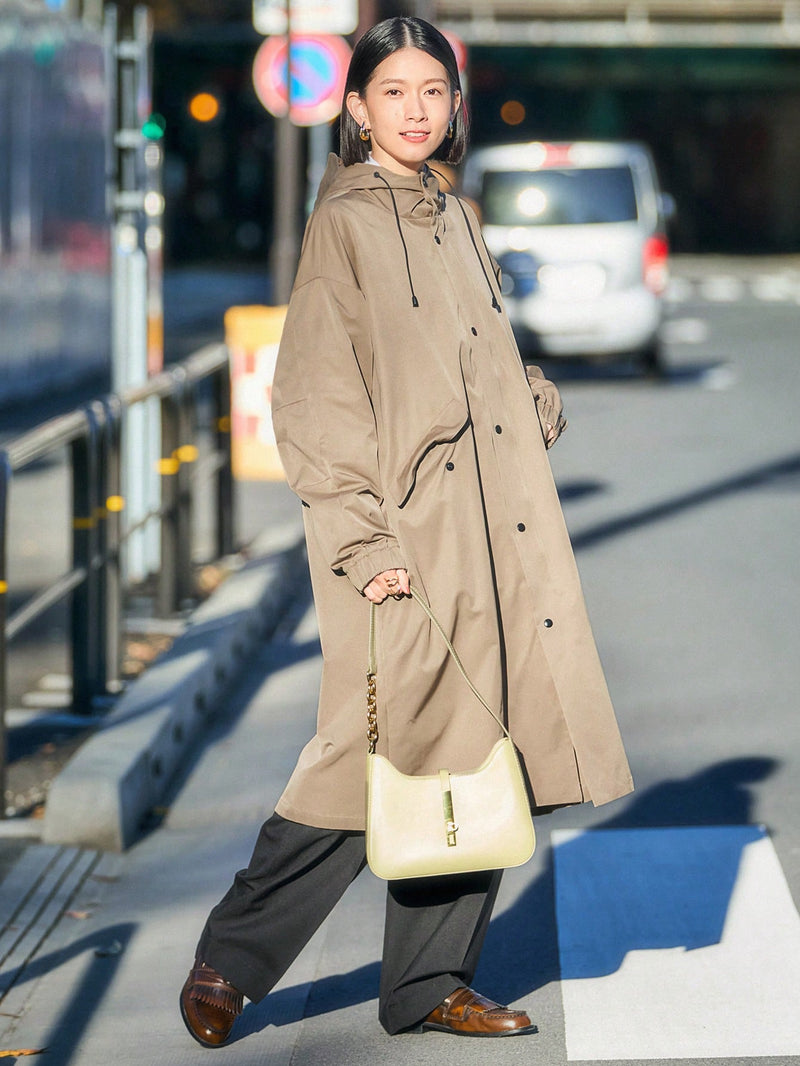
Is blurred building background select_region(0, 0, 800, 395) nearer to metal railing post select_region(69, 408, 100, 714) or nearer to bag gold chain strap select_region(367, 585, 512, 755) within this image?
metal railing post select_region(69, 408, 100, 714)

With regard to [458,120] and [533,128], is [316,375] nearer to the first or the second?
[458,120]

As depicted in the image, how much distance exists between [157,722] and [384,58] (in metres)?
2.65

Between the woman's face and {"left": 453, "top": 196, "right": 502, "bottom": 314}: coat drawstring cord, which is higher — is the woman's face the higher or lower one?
the higher one

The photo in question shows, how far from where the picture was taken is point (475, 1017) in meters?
3.41

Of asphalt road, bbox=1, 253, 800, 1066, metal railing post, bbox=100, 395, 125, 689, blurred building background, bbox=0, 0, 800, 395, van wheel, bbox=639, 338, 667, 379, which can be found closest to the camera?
asphalt road, bbox=1, 253, 800, 1066

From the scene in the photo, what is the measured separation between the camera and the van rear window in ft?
52.6

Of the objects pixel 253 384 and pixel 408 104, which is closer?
pixel 408 104

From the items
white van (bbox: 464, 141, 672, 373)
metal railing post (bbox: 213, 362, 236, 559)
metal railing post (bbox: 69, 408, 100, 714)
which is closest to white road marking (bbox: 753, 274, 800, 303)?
white van (bbox: 464, 141, 672, 373)

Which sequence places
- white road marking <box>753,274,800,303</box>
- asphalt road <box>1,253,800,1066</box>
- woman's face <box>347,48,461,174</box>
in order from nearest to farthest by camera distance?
woman's face <box>347,48,461,174</box>, asphalt road <box>1,253,800,1066</box>, white road marking <box>753,274,800,303</box>

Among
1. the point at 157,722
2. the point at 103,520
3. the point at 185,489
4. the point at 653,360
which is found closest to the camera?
the point at 157,722

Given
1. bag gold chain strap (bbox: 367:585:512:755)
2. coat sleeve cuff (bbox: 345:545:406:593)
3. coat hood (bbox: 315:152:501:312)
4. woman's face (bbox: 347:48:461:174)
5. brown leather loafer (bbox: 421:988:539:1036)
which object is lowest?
brown leather loafer (bbox: 421:988:539:1036)

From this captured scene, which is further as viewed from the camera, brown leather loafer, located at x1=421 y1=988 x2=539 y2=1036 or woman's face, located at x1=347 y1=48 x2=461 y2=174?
brown leather loafer, located at x1=421 y1=988 x2=539 y2=1036

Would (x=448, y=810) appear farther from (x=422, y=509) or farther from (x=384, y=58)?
(x=384, y=58)

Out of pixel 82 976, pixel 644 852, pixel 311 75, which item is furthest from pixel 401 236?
pixel 311 75
